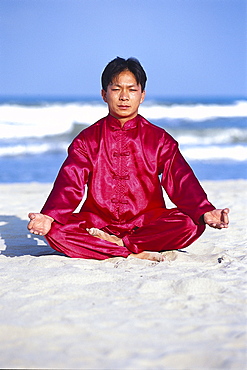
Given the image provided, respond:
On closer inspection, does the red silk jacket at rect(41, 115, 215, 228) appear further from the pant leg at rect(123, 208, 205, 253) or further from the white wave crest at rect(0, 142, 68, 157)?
the white wave crest at rect(0, 142, 68, 157)

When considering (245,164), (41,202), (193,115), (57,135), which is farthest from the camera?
(193,115)

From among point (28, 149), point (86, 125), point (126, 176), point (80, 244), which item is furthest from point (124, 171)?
point (86, 125)

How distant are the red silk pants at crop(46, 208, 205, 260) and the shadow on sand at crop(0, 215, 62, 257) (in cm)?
42

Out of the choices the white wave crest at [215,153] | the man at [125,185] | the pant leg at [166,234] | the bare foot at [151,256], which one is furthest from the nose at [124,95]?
the white wave crest at [215,153]

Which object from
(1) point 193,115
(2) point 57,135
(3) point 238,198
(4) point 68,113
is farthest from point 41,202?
(1) point 193,115

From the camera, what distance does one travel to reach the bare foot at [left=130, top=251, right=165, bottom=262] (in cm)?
355

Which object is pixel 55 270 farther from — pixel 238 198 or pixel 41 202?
pixel 238 198

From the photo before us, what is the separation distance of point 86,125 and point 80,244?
1533 cm

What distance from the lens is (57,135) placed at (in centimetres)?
1669

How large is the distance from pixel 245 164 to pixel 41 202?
6630 mm

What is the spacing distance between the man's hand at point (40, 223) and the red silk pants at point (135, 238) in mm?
89

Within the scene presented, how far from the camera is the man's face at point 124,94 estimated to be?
11.7ft

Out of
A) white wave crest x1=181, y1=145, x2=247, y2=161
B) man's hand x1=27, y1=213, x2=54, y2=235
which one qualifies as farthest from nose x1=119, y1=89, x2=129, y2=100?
white wave crest x1=181, y1=145, x2=247, y2=161

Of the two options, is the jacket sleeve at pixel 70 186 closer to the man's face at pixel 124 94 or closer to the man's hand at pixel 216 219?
the man's face at pixel 124 94
